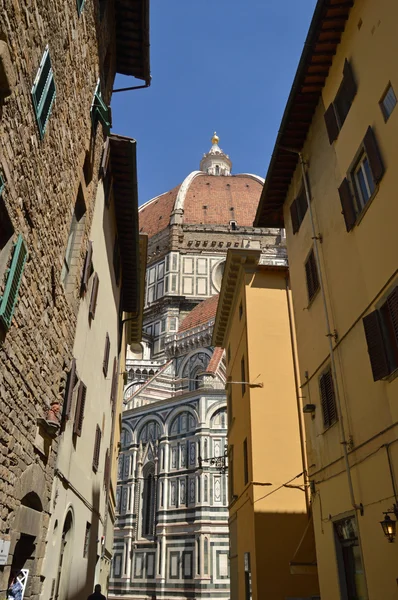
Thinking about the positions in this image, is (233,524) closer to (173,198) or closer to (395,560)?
(395,560)

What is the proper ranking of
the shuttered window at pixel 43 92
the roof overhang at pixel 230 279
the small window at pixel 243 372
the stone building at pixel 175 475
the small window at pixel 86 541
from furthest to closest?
the stone building at pixel 175 475
the roof overhang at pixel 230 279
the small window at pixel 243 372
the small window at pixel 86 541
the shuttered window at pixel 43 92

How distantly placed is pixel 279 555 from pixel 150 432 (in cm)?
2029

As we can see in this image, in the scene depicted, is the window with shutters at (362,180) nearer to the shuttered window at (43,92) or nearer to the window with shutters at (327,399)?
the window with shutters at (327,399)

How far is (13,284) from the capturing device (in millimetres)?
5562

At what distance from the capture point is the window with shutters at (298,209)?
38.1ft

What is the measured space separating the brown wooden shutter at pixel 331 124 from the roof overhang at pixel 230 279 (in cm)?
707

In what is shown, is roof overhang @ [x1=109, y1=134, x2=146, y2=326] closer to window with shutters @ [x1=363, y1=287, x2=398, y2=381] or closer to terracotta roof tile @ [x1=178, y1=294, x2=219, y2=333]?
window with shutters @ [x1=363, y1=287, x2=398, y2=381]

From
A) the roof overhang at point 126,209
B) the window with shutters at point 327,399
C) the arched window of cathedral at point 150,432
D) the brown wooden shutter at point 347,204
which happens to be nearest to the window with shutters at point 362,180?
the brown wooden shutter at point 347,204

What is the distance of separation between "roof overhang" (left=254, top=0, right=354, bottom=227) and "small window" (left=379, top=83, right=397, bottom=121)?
107 inches

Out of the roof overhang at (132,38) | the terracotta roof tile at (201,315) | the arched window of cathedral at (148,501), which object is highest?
the terracotta roof tile at (201,315)

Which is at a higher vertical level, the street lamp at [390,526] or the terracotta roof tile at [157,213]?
the terracotta roof tile at [157,213]

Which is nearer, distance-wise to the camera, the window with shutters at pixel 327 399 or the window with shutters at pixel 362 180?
the window with shutters at pixel 362 180

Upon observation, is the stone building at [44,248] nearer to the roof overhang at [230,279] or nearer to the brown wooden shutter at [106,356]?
the brown wooden shutter at [106,356]

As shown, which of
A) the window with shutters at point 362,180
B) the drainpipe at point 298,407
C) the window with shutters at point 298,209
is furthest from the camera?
the drainpipe at point 298,407
